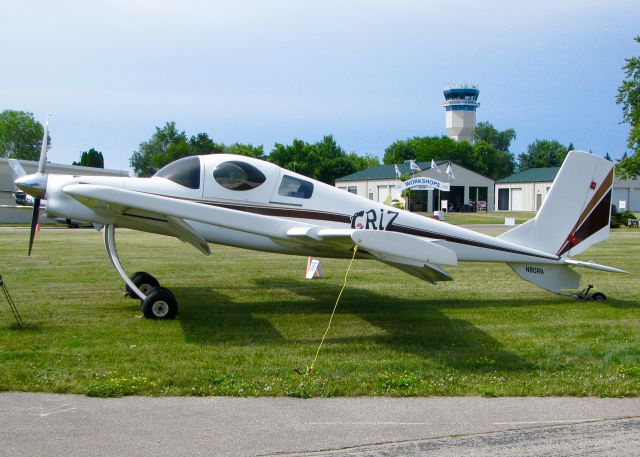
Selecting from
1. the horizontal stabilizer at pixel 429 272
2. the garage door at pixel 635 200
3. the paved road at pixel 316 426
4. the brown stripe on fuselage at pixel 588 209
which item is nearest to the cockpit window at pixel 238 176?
the horizontal stabilizer at pixel 429 272

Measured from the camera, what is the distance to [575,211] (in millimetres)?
12023

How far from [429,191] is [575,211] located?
210ft

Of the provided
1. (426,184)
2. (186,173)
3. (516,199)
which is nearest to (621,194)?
(516,199)

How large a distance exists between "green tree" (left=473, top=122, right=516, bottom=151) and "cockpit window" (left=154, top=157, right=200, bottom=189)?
14369 centimetres

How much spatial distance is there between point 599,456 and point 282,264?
1384 cm

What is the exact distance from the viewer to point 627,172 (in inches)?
2013

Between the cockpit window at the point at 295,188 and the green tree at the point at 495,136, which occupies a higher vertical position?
the green tree at the point at 495,136

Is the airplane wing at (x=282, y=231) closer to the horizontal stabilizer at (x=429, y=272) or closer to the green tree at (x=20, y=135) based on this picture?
the horizontal stabilizer at (x=429, y=272)

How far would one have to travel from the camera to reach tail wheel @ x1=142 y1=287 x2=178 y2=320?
32.2 ft

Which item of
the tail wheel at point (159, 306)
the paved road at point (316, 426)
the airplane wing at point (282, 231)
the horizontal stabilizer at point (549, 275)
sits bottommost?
the paved road at point (316, 426)

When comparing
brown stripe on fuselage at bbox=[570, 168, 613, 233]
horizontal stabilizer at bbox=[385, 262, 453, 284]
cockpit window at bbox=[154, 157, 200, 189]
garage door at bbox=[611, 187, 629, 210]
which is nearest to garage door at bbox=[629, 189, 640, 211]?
garage door at bbox=[611, 187, 629, 210]

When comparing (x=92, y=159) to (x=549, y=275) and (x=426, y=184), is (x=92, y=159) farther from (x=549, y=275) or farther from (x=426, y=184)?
(x=549, y=275)

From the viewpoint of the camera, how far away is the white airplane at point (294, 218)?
320 inches

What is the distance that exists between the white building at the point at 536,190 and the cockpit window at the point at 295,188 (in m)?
74.3
